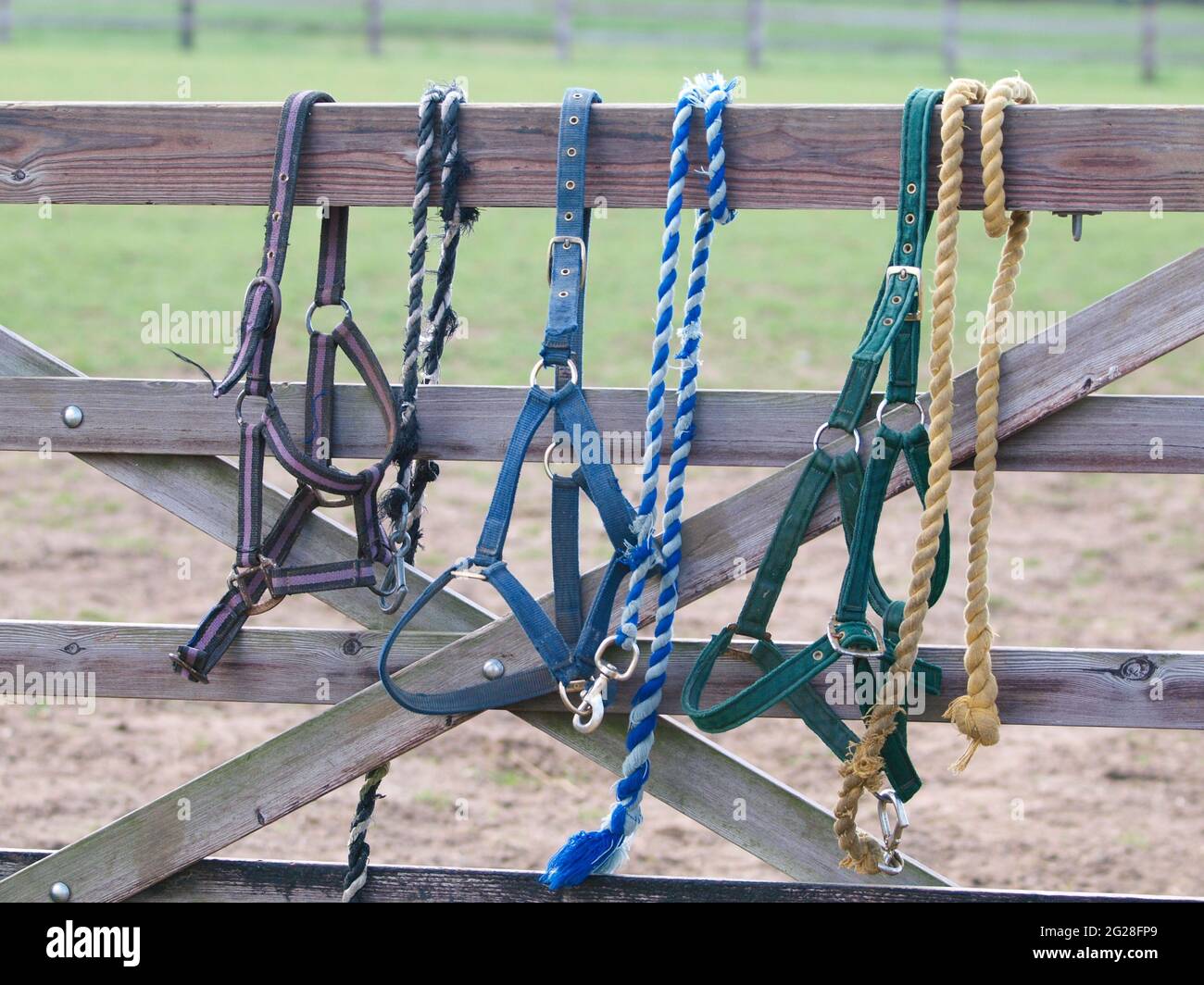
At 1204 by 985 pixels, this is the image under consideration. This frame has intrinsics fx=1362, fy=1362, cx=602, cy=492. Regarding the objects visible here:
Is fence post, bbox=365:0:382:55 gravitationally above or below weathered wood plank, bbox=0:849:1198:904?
above

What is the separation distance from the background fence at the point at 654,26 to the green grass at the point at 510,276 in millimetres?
8273

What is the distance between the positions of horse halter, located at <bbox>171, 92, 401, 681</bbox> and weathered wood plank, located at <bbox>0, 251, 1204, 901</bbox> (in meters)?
0.23

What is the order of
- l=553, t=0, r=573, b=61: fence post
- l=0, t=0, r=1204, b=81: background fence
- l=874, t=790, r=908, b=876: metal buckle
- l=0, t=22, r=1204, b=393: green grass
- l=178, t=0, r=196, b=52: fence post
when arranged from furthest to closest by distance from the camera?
l=0, t=0, r=1204, b=81: background fence
l=553, t=0, r=573, b=61: fence post
l=178, t=0, r=196, b=52: fence post
l=0, t=22, r=1204, b=393: green grass
l=874, t=790, r=908, b=876: metal buckle

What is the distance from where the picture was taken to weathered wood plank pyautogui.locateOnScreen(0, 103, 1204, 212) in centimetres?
222

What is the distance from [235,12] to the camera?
29.9 metres

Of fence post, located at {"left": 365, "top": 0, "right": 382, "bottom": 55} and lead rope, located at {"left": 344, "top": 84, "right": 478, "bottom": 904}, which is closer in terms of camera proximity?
lead rope, located at {"left": 344, "top": 84, "right": 478, "bottom": 904}

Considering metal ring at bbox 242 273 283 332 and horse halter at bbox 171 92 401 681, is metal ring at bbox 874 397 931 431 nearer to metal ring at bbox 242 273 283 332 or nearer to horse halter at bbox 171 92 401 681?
horse halter at bbox 171 92 401 681

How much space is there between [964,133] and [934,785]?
2.81m

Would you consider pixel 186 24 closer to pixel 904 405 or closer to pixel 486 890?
pixel 486 890

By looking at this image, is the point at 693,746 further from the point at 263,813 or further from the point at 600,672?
the point at 263,813

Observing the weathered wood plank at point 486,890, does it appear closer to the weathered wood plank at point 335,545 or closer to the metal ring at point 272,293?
the weathered wood plank at point 335,545

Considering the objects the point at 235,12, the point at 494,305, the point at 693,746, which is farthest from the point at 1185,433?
the point at 235,12

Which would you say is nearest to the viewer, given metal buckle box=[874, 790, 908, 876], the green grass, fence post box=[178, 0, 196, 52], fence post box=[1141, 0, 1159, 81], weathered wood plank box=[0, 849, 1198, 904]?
metal buckle box=[874, 790, 908, 876]

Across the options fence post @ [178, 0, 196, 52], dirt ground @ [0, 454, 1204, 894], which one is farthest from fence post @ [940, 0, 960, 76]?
dirt ground @ [0, 454, 1204, 894]
